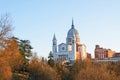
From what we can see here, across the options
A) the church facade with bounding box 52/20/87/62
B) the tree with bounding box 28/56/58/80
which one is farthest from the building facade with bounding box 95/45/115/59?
the tree with bounding box 28/56/58/80

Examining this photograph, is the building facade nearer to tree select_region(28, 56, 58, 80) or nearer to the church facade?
the church facade

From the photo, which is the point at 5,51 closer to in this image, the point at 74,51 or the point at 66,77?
the point at 66,77

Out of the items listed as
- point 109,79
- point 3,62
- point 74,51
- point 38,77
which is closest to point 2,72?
point 3,62

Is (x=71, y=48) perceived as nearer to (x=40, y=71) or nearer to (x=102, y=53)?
(x=102, y=53)

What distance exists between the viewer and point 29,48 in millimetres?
62812

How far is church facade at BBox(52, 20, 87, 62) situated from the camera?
5121 inches

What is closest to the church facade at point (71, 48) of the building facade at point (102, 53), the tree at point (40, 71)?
the building facade at point (102, 53)

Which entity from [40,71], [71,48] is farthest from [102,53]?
[40,71]

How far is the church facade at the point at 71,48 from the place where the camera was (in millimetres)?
130075

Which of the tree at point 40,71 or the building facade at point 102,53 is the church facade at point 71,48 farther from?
the tree at point 40,71

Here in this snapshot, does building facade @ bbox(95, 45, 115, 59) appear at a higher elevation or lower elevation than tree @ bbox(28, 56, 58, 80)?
higher

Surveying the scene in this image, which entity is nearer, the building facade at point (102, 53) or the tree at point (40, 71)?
the tree at point (40, 71)

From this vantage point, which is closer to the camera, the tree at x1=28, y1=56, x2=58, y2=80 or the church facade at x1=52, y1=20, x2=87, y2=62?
the tree at x1=28, y1=56, x2=58, y2=80

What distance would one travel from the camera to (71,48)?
131875mm
